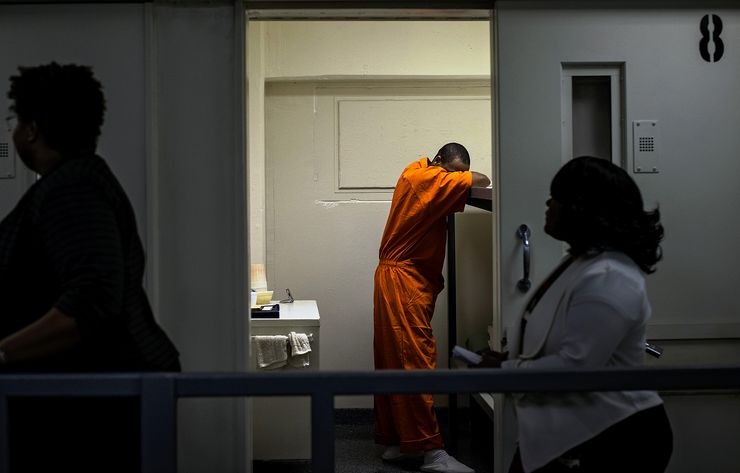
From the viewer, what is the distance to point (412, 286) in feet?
13.2

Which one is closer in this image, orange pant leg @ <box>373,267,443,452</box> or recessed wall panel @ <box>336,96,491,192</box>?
orange pant leg @ <box>373,267,443,452</box>

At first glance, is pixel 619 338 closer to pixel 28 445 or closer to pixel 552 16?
pixel 28 445

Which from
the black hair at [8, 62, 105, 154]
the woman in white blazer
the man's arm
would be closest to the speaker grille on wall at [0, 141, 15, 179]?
the black hair at [8, 62, 105, 154]

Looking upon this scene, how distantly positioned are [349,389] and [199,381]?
29 centimetres

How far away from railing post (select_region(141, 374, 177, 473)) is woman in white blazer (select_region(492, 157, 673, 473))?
2.58 ft

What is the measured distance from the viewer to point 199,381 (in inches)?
61.6

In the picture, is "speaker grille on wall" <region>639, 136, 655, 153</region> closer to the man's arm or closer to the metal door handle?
the metal door handle

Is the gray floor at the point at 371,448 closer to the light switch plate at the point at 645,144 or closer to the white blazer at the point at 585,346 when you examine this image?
the light switch plate at the point at 645,144

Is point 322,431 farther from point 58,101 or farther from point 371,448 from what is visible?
point 371,448

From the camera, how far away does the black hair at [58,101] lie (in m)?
1.73

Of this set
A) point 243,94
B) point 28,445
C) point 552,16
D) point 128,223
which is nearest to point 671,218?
point 552,16

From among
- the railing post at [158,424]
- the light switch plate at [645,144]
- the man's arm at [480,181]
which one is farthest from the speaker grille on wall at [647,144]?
the railing post at [158,424]

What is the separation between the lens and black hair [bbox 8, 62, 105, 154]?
173 centimetres

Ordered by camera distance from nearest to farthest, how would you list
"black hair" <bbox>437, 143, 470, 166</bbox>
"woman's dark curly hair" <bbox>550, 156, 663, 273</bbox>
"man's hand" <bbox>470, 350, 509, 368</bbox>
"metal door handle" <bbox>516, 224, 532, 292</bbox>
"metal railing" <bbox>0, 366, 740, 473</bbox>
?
"metal railing" <bbox>0, 366, 740, 473</bbox>, "woman's dark curly hair" <bbox>550, 156, 663, 273</bbox>, "man's hand" <bbox>470, 350, 509, 368</bbox>, "metal door handle" <bbox>516, 224, 532, 292</bbox>, "black hair" <bbox>437, 143, 470, 166</bbox>
